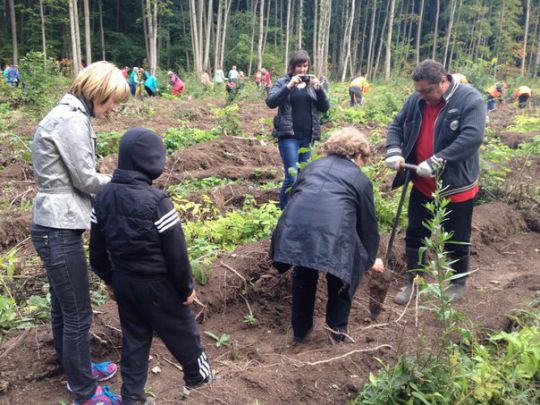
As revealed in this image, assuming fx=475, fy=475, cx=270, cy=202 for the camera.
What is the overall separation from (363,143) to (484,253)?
10.9ft

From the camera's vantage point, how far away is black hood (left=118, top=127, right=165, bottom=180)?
256cm

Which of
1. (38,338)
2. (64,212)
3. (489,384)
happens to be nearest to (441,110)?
(489,384)

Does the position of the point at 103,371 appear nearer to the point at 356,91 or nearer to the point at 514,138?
the point at 514,138

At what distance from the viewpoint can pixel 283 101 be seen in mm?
5891

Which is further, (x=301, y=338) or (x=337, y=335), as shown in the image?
(x=301, y=338)

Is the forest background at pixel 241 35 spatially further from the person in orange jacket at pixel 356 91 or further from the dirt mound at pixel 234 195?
the dirt mound at pixel 234 195

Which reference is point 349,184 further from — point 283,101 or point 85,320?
point 283,101

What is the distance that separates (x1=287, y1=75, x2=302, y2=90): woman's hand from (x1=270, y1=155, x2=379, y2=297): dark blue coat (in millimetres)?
2583

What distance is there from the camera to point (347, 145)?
132 inches

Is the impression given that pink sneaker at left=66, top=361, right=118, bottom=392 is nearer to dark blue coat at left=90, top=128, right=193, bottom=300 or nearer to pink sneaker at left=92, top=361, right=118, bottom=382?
pink sneaker at left=92, top=361, right=118, bottom=382

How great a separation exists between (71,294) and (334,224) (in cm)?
168

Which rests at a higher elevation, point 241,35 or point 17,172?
point 241,35

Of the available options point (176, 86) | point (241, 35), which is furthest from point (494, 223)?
point (241, 35)

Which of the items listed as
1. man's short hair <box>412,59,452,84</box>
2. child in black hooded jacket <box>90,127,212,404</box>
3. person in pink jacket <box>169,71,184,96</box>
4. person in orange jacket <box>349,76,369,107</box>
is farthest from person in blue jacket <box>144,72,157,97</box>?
child in black hooded jacket <box>90,127,212,404</box>
